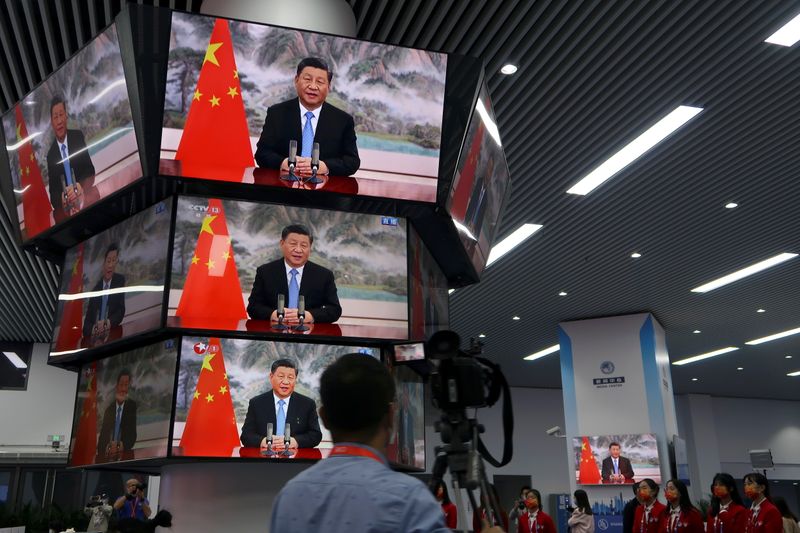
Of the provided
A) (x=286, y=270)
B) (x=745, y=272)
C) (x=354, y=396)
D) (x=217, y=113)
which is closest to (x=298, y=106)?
(x=217, y=113)

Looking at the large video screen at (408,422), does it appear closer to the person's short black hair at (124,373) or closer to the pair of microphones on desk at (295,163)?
the pair of microphones on desk at (295,163)

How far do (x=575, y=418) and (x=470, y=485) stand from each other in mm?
11884

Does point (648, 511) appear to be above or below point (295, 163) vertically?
below

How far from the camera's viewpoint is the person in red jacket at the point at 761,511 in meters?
6.33

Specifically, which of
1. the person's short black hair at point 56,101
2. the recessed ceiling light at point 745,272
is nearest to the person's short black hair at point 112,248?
the person's short black hair at point 56,101

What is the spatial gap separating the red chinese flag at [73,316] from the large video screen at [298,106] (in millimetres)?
1541

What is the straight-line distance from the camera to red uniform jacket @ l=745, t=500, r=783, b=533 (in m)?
6.32

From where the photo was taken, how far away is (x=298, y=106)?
4680 millimetres

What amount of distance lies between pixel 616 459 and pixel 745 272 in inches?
145

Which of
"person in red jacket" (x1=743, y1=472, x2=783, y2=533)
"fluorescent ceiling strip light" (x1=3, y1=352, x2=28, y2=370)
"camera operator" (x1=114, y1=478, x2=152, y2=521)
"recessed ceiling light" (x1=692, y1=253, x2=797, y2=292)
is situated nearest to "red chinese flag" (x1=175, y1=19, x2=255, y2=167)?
"camera operator" (x1=114, y1=478, x2=152, y2=521)

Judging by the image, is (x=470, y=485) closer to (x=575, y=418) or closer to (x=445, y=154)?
(x=445, y=154)

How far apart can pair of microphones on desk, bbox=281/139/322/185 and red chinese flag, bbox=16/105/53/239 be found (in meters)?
1.89

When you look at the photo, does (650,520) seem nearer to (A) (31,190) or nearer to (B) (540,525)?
(B) (540,525)

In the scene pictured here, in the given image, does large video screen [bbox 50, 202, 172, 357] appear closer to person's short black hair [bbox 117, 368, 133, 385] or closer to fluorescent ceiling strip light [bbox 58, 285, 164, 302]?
fluorescent ceiling strip light [bbox 58, 285, 164, 302]
